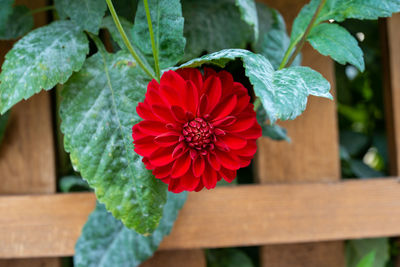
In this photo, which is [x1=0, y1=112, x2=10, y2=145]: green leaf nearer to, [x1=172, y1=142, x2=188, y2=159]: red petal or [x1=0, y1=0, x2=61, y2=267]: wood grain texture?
[x1=0, y1=0, x2=61, y2=267]: wood grain texture

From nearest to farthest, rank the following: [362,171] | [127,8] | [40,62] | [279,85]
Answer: [279,85], [40,62], [127,8], [362,171]

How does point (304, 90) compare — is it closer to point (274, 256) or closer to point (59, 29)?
point (59, 29)

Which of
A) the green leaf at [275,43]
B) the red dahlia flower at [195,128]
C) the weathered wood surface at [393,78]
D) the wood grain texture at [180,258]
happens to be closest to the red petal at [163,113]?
the red dahlia flower at [195,128]

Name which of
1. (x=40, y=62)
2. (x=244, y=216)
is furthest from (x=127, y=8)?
(x=244, y=216)

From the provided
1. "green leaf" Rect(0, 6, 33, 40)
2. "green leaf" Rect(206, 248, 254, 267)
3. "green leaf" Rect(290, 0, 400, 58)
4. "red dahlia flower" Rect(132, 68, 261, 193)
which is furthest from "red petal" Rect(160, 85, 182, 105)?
"green leaf" Rect(206, 248, 254, 267)

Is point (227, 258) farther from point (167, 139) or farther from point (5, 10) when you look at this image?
point (5, 10)

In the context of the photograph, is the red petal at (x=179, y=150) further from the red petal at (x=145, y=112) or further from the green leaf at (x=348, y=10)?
the green leaf at (x=348, y=10)
